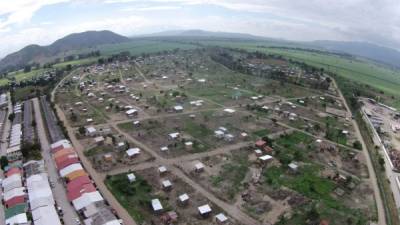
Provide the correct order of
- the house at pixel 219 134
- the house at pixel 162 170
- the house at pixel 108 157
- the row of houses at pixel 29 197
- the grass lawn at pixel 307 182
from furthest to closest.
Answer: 1. the house at pixel 219 134
2. the house at pixel 108 157
3. the house at pixel 162 170
4. the grass lawn at pixel 307 182
5. the row of houses at pixel 29 197

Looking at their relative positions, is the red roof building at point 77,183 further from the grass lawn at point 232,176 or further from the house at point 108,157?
the grass lawn at point 232,176

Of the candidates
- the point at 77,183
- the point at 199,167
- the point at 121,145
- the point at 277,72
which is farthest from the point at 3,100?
the point at 277,72

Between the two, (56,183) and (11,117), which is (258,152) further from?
(11,117)

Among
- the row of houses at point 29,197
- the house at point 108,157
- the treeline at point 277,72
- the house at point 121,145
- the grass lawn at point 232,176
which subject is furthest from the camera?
the treeline at point 277,72

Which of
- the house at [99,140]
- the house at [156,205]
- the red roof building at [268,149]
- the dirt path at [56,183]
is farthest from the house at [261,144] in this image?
the dirt path at [56,183]

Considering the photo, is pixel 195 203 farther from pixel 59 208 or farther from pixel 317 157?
pixel 317 157
